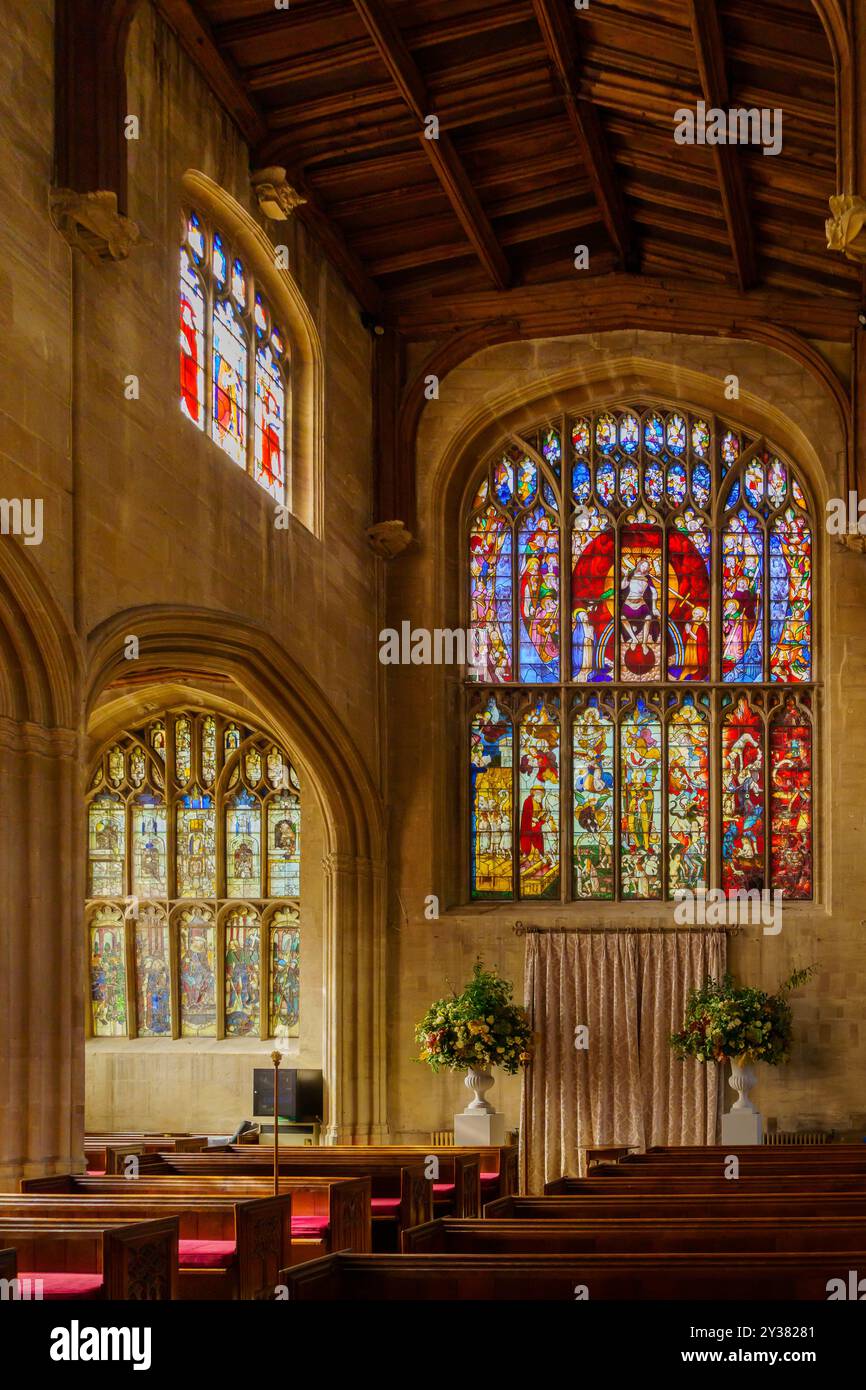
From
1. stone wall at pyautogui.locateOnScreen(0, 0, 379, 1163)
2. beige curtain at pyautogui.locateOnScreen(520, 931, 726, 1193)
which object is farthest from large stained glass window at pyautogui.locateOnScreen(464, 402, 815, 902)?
stone wall at pyautogui.locateOnScreen(0, 0, 379, 1163)

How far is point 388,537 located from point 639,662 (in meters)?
2.79

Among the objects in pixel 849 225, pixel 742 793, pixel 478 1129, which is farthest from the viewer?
pixel 742 793

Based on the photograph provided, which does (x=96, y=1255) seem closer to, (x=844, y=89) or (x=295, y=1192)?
(x=295, y=1192)

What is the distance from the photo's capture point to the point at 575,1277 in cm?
466

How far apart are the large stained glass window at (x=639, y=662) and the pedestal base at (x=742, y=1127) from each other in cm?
235

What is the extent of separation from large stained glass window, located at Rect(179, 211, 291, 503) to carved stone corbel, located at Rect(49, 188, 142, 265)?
5.76 feet

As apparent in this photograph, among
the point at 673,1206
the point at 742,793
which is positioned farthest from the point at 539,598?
the point at 673,1206

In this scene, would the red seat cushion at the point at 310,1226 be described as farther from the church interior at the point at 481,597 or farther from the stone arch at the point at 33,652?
the stone arch at the point at 33,652

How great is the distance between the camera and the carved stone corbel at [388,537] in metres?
16.5

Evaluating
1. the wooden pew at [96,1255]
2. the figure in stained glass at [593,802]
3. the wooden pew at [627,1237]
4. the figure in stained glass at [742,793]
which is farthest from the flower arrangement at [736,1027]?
the wooden pew at [627,1237]

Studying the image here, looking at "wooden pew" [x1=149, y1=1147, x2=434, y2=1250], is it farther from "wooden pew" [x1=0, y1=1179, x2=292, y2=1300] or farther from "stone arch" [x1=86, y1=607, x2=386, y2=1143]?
"stone arch" [x1=86, y1=607, x2=386, y2=1143]

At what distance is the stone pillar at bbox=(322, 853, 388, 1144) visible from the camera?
16.0 meters

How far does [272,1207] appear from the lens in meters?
7.18
